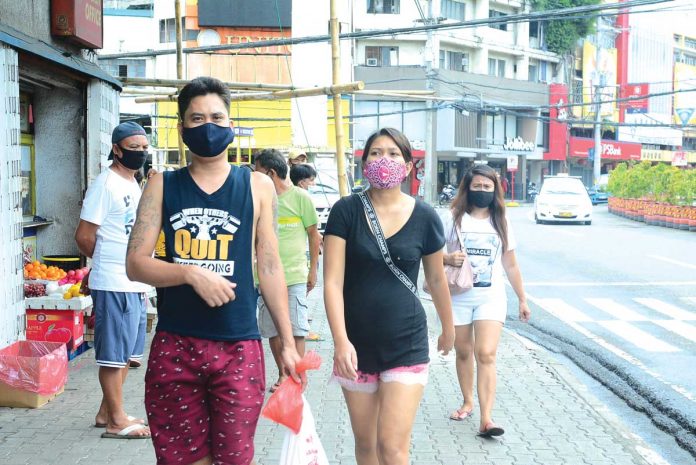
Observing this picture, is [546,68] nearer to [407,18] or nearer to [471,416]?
[407,18]

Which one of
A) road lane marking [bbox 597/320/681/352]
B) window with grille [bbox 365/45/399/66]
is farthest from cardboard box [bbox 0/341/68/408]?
window with grille [bbox 365/45/399/66]

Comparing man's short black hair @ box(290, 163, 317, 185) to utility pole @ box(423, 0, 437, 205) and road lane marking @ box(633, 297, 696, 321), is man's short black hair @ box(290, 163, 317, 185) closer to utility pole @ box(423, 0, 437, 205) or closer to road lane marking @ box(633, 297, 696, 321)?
road lane marking @ box(633, 297, 696, 321)

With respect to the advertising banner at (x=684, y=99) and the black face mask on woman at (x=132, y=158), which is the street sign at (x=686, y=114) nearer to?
the advertising banner at (x=684, y=99)

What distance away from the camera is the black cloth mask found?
3762 millimetres

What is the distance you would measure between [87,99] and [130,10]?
39.6 meters

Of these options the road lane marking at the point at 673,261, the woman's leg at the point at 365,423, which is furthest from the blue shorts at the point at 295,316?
the road lane marking at the point at 673,261

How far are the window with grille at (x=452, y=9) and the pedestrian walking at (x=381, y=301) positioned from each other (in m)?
56.1

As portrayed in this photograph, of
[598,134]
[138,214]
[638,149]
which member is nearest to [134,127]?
[138,214]

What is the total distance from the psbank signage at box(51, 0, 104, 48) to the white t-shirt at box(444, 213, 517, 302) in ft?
15.6

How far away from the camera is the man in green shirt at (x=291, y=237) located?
25.4ft

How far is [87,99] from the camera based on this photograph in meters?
10.1

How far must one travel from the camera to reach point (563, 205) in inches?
1351

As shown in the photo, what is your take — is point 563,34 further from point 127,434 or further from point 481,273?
point 127,434

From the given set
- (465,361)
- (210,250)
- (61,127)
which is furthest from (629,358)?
(210,250)
